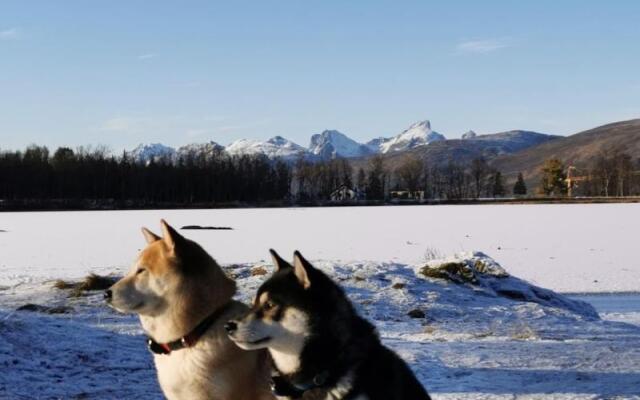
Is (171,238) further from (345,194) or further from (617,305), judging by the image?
(345,194)

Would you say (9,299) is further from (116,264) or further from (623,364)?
(623,364)

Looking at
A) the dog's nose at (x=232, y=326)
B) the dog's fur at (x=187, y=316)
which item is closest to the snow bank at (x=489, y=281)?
the dog's fur at (x=187, y=316)

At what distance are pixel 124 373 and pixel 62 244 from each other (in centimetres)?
2508

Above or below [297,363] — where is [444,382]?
below

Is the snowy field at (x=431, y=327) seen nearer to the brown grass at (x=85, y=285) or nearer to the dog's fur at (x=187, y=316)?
the brown grass at (x=85, y=285)

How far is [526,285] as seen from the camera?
16188 mm

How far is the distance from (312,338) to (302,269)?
0.41 m

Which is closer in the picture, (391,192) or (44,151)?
(44,151)

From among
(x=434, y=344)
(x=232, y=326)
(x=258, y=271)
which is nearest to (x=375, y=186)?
(x=258, y=271)

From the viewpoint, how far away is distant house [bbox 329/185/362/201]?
136500mm

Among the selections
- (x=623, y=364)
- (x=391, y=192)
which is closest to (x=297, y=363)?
(x=623, y=364)

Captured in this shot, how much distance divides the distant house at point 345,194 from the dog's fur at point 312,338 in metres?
131

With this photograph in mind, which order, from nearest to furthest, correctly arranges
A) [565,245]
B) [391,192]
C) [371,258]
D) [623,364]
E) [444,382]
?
[444,382] → [623,364] → [371,258] → [565,245] → [391,192]

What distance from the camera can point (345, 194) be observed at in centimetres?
13650
